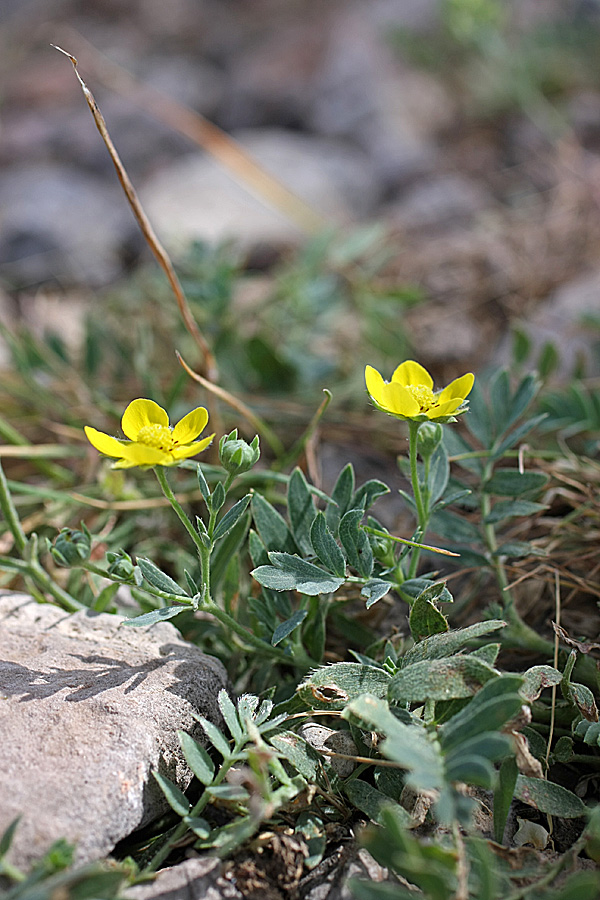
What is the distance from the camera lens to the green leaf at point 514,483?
1351 millimetres

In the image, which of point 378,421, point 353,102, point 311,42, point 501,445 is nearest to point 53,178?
point 353,102

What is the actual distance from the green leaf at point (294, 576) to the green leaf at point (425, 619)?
0.12 metres

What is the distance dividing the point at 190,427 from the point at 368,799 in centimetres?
61

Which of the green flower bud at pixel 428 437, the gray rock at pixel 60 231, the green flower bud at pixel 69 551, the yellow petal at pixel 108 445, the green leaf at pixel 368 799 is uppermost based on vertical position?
the green flower bud at pixel 428 437

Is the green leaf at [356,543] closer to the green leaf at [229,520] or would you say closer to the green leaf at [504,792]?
the green leaf at [229,520]

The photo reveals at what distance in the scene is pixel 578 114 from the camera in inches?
144

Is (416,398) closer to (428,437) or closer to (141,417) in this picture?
(428,437)

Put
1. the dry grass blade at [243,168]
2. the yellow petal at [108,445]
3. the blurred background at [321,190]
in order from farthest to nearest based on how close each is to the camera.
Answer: the dry grass blade at [243,168]
the blurred background at [321,190]
the yellow petal at [108,445]

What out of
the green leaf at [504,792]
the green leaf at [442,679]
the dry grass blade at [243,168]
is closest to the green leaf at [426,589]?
the green leaf at [442,679]

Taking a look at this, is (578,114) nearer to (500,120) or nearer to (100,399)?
(500,120)

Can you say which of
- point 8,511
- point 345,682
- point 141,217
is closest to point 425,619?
point 345,682

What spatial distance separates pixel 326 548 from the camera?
3.70 feet

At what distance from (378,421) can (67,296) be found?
1623mm

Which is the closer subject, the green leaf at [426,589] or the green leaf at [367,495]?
the green leaf at [426,589]
